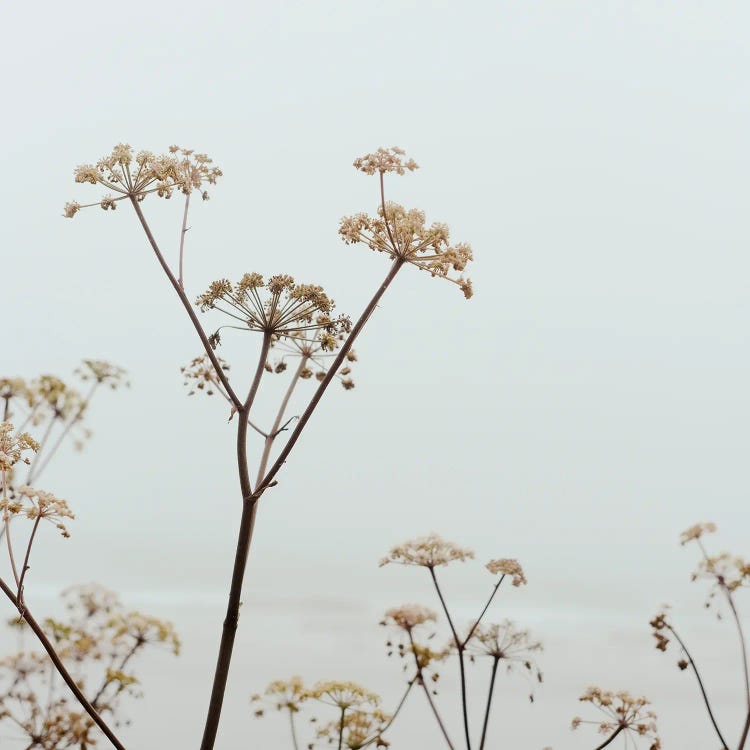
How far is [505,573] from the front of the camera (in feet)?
7.20

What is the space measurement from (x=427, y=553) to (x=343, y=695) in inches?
17.1

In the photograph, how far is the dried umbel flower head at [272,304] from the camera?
1633 millimetres

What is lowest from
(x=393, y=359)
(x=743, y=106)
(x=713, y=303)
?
(x=393, y=359)

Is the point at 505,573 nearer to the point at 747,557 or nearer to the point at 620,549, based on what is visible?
the point at 747,557

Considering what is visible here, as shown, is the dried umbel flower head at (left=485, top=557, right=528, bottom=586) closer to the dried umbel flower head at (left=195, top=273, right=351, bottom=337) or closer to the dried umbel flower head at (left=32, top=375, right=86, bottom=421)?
the dried umbel flower head at (left=195, top=273, right=351, bottom=337)

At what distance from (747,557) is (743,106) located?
7.60 feet

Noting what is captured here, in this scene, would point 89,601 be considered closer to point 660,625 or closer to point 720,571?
point 660,625

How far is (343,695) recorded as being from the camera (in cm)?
230

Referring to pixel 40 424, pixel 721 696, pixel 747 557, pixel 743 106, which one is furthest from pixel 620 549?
pixel 40 424

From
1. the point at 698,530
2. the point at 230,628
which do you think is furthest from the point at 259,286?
the point at 698,530

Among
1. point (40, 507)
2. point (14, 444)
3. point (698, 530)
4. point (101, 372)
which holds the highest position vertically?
point (101, 372)

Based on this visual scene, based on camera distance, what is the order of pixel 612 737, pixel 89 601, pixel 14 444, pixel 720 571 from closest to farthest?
1. pixel 14 444
2. pixel 612 737
3. pixel 720 571
4. pixel 89 601

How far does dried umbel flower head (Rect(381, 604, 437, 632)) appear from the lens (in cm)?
237

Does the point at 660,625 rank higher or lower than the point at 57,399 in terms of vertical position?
lower
